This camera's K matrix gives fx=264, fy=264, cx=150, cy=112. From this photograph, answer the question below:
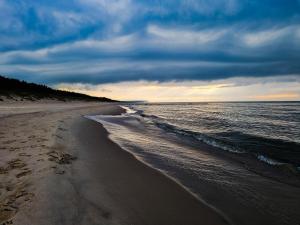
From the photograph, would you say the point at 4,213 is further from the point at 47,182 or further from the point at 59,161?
the point at 59,161

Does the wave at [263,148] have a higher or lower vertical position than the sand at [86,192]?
lower

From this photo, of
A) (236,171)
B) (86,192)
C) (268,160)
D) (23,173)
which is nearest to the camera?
(86,192)

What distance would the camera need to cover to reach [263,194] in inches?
257

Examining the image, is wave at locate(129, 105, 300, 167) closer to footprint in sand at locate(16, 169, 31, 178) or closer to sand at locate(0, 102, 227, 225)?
sand at locate(0, 102, 227, 225)

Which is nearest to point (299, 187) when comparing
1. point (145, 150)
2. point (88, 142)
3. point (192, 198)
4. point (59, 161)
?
point (192, 198)

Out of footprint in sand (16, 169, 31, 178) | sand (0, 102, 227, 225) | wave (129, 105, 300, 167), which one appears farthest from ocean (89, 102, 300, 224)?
footprint in sand (16, 169, 31, 178)

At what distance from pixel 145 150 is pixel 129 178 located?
452 cm


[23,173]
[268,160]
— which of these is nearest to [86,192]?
[23,173]

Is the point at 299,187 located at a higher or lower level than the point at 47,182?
lower

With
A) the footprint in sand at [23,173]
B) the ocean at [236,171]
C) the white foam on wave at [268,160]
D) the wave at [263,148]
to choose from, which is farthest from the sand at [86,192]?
the wave at [263,148]

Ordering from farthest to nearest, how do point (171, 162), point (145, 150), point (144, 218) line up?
point (145, 150)
point (171, 162)
point (144, 218)

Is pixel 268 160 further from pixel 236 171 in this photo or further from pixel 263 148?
pixel 263 148

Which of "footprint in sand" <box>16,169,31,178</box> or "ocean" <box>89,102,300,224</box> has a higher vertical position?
"footprint in sand" <box>16,169,31,178</box>

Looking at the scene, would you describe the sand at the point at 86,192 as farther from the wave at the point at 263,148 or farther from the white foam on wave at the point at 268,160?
the wave at the point at 263,148
